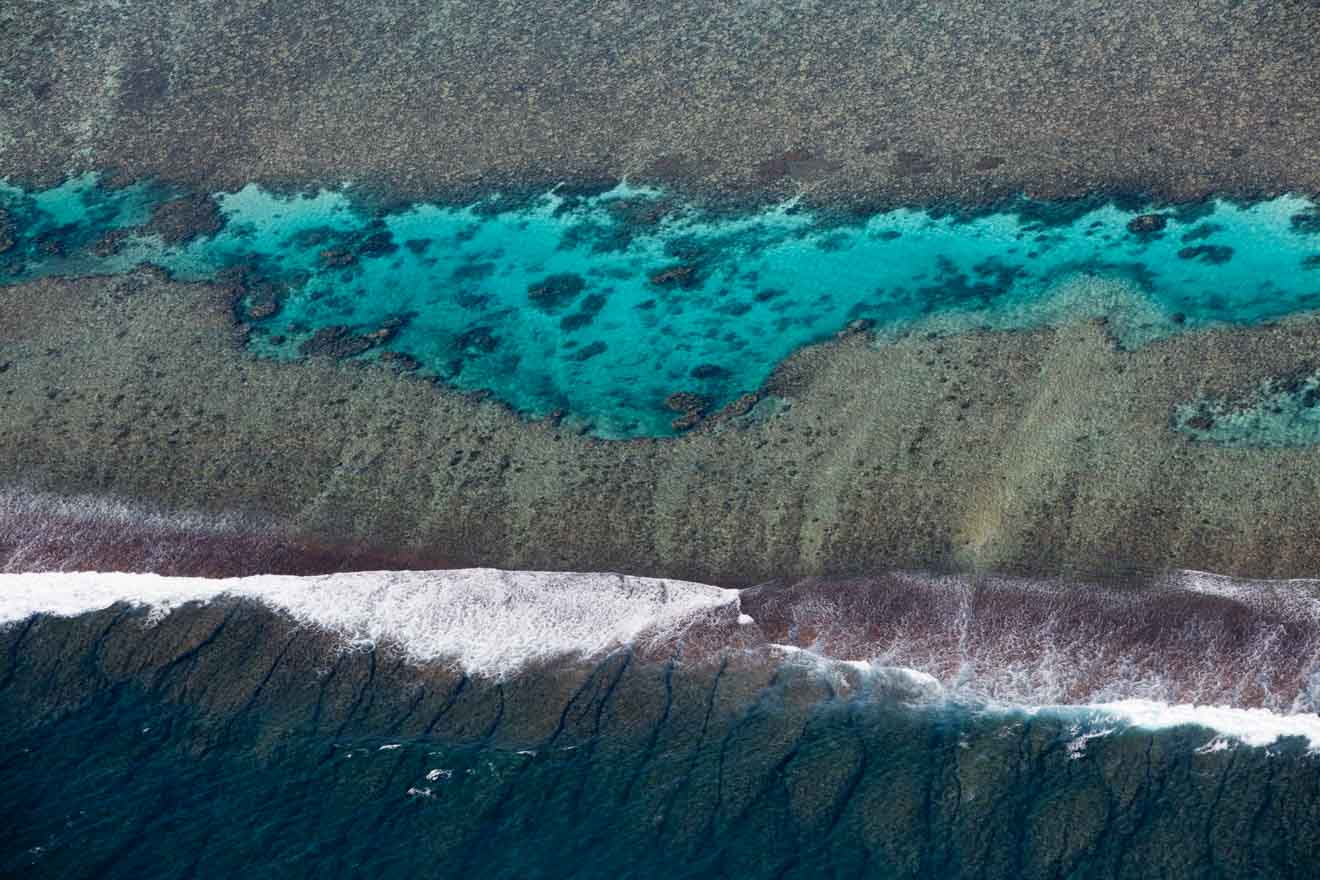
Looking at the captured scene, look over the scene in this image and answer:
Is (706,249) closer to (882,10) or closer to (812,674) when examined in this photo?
(882,10)

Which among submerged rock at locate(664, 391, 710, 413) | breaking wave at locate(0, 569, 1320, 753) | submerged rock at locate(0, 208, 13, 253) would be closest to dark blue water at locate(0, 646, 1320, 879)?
breaking wave at locate(0, 569, 1320, 753)

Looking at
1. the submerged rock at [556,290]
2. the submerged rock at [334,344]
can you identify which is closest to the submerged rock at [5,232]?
the submerged rock at [334,344]

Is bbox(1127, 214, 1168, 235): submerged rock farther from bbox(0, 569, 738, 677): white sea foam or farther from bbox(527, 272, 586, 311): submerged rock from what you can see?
bbox(0, 569, 738, 677): white sea foam

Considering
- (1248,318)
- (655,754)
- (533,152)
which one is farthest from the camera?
(533,152)

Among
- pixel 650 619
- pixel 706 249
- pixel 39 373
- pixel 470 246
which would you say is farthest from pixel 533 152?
pixel 650 619

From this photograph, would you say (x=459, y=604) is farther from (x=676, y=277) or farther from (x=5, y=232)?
(x=5, y=232)

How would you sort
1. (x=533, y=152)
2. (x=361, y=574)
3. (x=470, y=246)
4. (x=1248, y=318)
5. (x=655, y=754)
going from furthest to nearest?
(x=533, y=152), (x=470, y=246), (x=1248, y=318), (x=361, y=574), (x=655, y=754)
